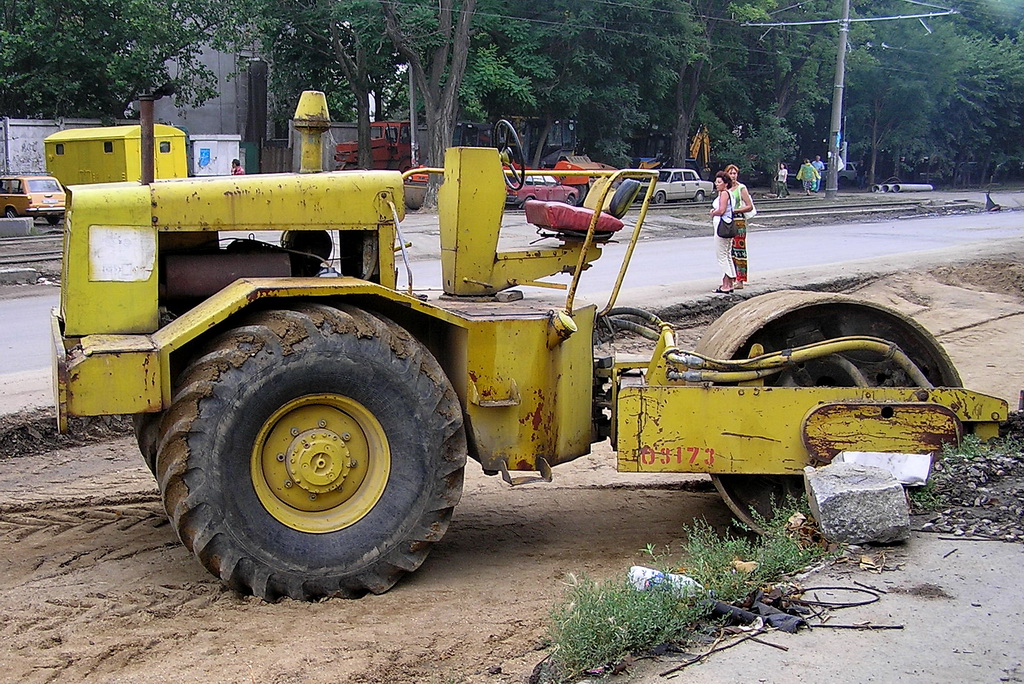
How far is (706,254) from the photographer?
2097 centimetres

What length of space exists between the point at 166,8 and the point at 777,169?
25.9m

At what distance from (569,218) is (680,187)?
115ft

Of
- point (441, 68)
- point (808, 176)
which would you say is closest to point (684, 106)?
point (808, 176)

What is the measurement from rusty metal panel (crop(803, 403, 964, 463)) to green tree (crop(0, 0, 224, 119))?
32347 mm

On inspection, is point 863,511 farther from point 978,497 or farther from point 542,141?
point 542,141

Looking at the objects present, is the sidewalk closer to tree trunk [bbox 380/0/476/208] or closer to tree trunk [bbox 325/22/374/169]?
tree trunk [bbox 380/0/476/208]

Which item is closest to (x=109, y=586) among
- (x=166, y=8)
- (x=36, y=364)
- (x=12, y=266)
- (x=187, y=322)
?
(x=187, y=322)

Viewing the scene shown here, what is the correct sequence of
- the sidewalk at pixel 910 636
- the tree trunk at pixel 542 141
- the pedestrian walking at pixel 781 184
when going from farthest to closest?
the pedestrian walking at pixel 781 184, the tree trunk at pixel 542 141, the sidewalk at pixel 910 636

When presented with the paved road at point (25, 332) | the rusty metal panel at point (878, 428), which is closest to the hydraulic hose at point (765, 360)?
the rusty metal panel at point (878, 428)

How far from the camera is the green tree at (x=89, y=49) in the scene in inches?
1315

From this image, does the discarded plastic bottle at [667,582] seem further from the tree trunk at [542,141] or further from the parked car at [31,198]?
the tree trunk at [542,141]

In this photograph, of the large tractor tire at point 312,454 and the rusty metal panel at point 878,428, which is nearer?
the large tractor tire at point 312,454

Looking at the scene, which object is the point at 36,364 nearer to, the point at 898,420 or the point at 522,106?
the point at 898,420

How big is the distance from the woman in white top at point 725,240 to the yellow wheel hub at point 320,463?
988cm
